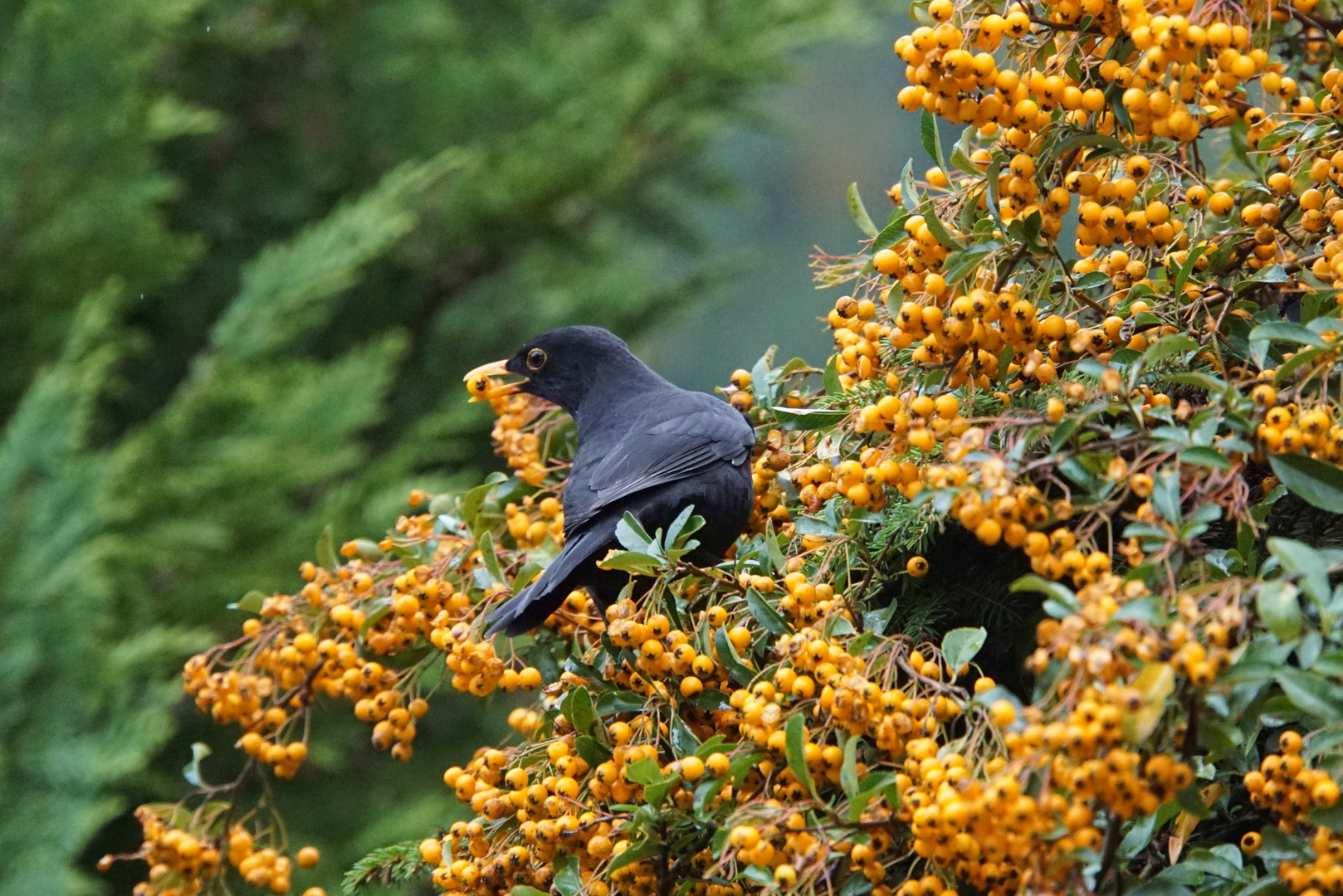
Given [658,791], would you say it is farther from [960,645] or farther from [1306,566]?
[1306,566]

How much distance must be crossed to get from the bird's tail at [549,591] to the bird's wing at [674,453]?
0.12 metres

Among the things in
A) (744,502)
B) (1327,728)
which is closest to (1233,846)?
(1327,728)

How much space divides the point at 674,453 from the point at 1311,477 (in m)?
1.10

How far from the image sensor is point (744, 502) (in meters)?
1.93

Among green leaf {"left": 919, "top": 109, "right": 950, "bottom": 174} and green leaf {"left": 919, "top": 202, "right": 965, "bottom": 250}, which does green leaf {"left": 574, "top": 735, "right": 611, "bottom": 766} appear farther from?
green leaf {"left": 919, "top": 109, "right": 950, "bottom": 174}

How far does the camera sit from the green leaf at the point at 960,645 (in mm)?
1217

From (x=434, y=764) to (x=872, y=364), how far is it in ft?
16.1

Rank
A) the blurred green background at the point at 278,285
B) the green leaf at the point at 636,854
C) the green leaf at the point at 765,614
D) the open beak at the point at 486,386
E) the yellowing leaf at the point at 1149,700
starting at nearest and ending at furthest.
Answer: the yellowing leaf at the point at 1149,700 < the green leaf at the point at 636,854 < the green leaf at the point at 765,614 < the open beak at the point at 486,386 < the blurred green background at the point at 278,285

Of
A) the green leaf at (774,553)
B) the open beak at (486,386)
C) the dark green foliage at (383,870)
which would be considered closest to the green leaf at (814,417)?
the green leaf at (774,553)

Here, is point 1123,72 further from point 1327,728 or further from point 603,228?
point 603,228

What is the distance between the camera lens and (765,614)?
1354mm

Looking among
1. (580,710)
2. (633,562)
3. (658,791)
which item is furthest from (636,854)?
(633,562)

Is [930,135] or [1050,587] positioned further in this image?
[930,135]

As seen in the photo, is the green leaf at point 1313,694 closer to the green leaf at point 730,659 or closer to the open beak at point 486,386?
the green leaf at point 730,659
